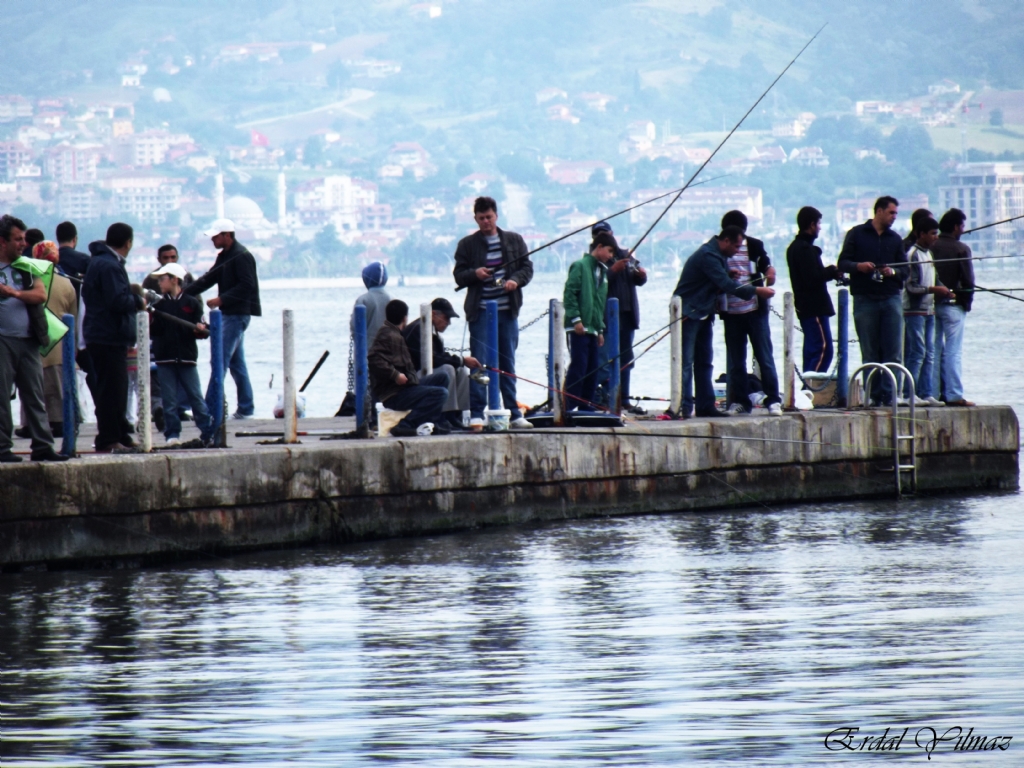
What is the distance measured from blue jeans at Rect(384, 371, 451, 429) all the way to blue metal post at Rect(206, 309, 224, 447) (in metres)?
1.42

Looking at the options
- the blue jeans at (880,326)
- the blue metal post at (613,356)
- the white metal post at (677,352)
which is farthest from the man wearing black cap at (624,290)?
the blue jeans at (880,326)

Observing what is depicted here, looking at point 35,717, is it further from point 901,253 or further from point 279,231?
point 279,231

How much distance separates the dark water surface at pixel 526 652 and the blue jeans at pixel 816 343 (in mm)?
2920

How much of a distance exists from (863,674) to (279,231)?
18927 cm

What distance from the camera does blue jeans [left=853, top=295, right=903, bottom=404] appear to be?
45.5 ft

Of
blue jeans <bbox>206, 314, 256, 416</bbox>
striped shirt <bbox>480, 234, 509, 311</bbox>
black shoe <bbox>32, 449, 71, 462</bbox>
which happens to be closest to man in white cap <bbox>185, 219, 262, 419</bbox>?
blue jeans <bbox>206, 314, 256, 416</bbox>

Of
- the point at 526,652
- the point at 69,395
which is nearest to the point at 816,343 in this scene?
the point at 69,395

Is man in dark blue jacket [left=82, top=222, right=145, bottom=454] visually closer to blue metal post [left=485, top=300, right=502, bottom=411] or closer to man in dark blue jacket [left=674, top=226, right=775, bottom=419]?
blue metal post [left=485, top=300, right=502, bottom=411]

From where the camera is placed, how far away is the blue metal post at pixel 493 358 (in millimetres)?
12562

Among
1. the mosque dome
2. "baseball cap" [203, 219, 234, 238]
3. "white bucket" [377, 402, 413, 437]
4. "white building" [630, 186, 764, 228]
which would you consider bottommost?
"white bucket" [377, 402, 413, 437]

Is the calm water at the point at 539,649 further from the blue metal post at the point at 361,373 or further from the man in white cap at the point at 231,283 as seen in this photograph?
the man in white cap at the point at 231,283

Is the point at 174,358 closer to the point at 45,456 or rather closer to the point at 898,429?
the point at 45,456

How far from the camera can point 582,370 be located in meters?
13.5

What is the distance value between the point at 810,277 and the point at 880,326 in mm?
707
